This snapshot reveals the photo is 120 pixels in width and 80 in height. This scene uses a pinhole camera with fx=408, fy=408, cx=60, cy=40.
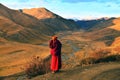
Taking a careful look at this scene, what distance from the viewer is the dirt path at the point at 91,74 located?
21045mm

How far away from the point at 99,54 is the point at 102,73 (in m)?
7.64

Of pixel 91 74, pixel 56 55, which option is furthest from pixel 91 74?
pixel 56 55

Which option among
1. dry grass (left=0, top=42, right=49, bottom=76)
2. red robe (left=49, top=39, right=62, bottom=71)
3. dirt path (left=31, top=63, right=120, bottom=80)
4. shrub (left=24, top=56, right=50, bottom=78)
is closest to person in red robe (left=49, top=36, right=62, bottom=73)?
red robe (left=49, top=39, right=62, bottom=71)

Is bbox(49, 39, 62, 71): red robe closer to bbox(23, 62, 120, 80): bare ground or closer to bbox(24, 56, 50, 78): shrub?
bbox(23, 62, 120, 80): bare ground

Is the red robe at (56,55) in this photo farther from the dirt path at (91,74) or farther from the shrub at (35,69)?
the shrub at (35,69)

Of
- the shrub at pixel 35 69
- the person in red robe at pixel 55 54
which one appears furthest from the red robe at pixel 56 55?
the shrub at pixel 35 69

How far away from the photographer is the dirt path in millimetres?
21045

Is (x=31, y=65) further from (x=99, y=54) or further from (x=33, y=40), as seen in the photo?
(x=33, y=40)

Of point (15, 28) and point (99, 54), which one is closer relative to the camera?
point (99, 54)

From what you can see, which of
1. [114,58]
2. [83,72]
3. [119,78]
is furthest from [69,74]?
[114,58]

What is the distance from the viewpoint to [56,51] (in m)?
23.0

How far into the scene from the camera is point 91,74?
21.9m

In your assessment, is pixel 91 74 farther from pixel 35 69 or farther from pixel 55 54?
pixel 35 69

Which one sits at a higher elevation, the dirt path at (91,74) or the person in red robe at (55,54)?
the person in red robe at (55,54)
